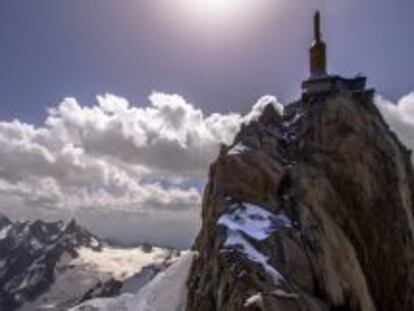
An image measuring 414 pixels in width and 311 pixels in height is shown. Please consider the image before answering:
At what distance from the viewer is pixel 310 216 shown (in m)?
91.9

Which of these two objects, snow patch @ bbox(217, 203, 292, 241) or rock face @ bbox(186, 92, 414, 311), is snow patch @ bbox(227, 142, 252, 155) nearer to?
rock face @ bbox(186, 92, 414, 311)

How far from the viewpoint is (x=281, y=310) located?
73.6m

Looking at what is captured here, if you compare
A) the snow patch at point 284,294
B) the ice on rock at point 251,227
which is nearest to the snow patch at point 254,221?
the ice on rock at point 251,227

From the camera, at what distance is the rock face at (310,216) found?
270 feet

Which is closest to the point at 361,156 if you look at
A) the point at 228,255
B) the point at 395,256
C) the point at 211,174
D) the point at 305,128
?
the point at 305,128

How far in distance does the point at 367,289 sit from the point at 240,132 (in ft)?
102

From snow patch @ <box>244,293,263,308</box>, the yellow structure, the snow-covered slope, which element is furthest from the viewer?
the snow-covered slope

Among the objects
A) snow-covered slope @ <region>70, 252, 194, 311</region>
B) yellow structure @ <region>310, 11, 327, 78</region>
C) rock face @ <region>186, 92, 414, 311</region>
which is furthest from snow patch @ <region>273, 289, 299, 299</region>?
yellow structure @ <region>310, 11, 327, 78</region>

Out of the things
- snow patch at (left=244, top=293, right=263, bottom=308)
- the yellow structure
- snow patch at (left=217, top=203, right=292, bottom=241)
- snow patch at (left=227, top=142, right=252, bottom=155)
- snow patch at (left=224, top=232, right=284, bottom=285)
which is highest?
the yellow structure

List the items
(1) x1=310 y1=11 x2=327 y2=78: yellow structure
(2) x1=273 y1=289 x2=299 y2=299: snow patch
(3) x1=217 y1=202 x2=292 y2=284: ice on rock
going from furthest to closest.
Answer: (1) x1=310 y1=11 x2=327 y2=78: yellow structure → (3) x1=217 y1=202 x2=292 y2=284: ice on rock → (2) x1=273 y1=289 x2=299 y2=299: snow patch

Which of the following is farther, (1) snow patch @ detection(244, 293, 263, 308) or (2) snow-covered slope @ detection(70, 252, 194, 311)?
(2) snow-covered slope @ detection(70, 252, 194, 311)

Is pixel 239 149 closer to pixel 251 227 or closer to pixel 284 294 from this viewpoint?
pixel 251 227

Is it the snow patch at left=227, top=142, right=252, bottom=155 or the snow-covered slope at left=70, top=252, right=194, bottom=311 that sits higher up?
the snow patch at left=227, top=142, right=252, bottom=155

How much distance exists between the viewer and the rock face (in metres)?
82.4
